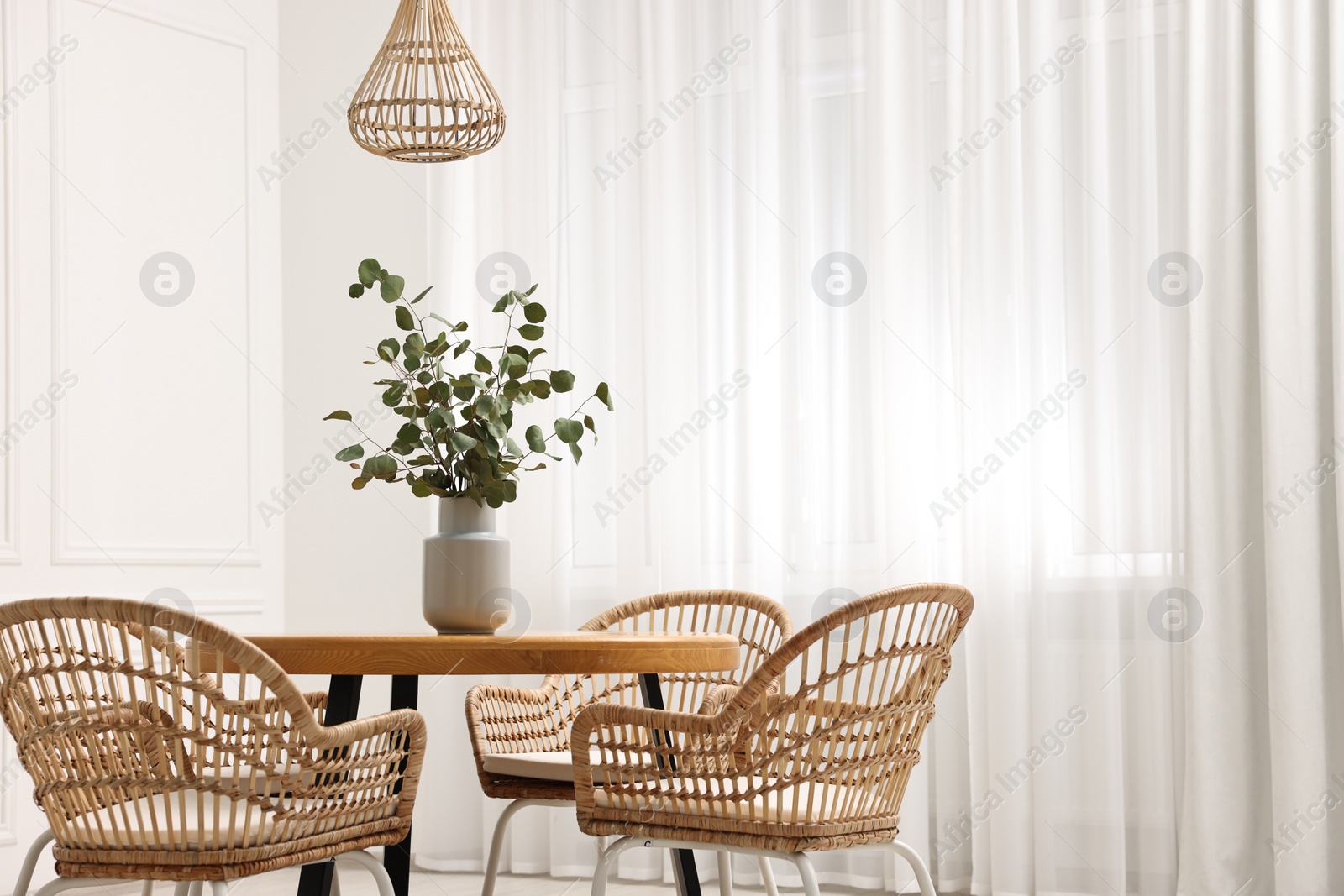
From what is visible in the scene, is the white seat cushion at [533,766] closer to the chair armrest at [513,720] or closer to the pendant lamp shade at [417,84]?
the chair armrest at [513,720]

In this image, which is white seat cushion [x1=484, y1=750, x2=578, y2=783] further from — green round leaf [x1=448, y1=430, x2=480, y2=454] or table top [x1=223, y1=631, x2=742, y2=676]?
green round leaf [x1=448, y1=430, x2=480, y2=454]

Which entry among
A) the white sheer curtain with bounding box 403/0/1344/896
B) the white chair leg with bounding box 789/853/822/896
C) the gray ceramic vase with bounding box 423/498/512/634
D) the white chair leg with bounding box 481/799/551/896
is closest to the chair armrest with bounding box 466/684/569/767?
the white chair leg with bounding box 481/799/551/896

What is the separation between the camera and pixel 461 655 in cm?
194

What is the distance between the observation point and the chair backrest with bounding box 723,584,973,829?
71.7 inches

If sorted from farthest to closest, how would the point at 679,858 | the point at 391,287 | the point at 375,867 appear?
1. the point at 679,858
2. the point at 391,287
3. the point at 375,867

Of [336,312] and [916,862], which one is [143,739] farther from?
[336,312]

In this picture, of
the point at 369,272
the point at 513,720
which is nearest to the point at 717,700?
the point at 513,720

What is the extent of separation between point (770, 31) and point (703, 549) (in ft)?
4.82

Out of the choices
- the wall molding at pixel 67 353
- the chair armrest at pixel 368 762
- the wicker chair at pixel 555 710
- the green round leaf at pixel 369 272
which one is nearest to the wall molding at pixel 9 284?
the wall molding at pixel 67 353

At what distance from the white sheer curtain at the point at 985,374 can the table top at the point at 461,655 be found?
1623mm

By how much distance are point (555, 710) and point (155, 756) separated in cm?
120

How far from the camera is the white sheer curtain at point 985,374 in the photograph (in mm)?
3094

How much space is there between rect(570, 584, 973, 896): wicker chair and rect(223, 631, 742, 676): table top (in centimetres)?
8

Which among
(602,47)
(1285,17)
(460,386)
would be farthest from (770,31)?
(460,386)
